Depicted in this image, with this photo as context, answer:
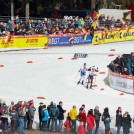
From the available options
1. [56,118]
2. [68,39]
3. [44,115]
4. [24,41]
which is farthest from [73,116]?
[68,39]

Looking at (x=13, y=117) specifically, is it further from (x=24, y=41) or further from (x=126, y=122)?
(x=24, y=41)

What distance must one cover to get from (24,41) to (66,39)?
4.26 meters

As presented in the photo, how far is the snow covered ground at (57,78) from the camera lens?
20.6m

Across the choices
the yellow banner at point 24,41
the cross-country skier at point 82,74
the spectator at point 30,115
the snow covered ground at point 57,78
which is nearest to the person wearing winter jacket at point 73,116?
the snow covered ground at point 57,78

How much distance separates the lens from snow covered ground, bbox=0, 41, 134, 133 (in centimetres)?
2059

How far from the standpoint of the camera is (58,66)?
29.0 meters

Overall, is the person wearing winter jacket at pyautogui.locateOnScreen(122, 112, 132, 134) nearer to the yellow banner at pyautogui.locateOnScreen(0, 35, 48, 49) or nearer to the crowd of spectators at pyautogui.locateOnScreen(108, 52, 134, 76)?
the crowd of spectators at pyautogui.locateOnScreen(108, 52, 134, 76)

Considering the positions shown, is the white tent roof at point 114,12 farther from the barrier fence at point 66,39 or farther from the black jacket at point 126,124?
the black jacket at point 126,124

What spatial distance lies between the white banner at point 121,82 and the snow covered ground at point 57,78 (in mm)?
342

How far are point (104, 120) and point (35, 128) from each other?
294 centimetres

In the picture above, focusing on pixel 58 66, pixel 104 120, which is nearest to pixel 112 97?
pixel 104 120

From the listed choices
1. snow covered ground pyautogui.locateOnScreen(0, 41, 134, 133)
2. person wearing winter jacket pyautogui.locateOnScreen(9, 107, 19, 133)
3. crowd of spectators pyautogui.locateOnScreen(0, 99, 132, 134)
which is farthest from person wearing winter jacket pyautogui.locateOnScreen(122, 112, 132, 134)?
person wearing winter jacket pyautogui.locateOnScreen(9, 107, 19, 133)

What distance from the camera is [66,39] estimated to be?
116 ft

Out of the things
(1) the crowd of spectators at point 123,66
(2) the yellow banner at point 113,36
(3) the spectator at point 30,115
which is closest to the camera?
(3) the spectator at point 30,115
